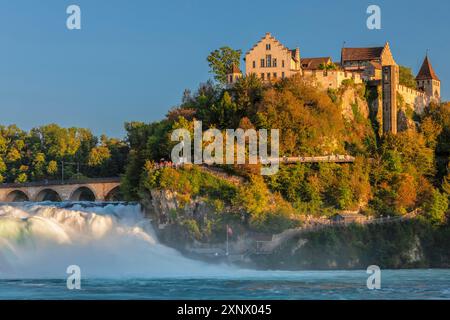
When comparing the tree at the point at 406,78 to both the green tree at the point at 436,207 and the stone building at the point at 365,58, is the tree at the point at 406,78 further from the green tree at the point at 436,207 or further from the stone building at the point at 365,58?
the green tree at the point at 436,207

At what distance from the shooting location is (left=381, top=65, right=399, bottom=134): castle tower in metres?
86.3

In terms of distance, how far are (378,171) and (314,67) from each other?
16.6 m

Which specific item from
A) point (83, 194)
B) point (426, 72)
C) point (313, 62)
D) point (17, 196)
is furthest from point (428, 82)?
point (17, 196)

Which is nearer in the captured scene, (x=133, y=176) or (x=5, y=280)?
(x=5, y=280)

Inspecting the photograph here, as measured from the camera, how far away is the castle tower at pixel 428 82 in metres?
99.4

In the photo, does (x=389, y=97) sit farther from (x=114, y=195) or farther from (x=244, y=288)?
(x=244, y=288)

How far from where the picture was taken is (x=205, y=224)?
70.6 metres

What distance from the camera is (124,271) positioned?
63.8 m

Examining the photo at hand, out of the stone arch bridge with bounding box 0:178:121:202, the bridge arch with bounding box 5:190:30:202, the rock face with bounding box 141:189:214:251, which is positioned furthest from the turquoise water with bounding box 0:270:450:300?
the bridge arch with bounding box 5:190:30:202

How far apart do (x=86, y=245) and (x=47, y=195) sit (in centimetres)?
3328

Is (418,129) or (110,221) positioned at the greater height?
(418,129)

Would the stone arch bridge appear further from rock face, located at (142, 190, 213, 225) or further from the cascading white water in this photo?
rock face, located at (142, 190, 213, 225)

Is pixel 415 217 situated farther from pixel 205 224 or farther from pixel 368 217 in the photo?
pixel 205 224
